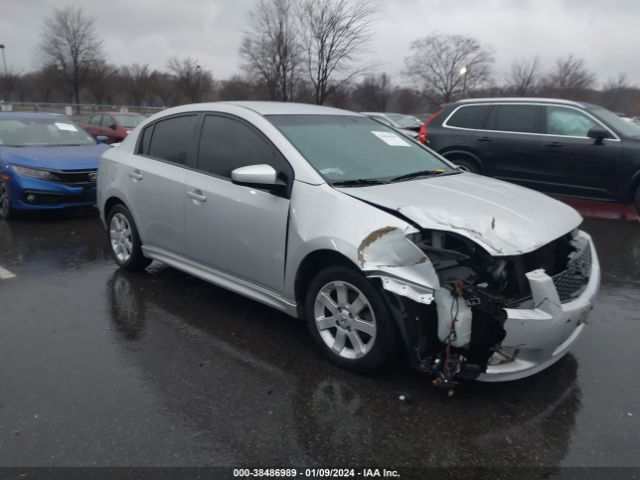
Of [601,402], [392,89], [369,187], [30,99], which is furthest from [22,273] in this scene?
[30,99]

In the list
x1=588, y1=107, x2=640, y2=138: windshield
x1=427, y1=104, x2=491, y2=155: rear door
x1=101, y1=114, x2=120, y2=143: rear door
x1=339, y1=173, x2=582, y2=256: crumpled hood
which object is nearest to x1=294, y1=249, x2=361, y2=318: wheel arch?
x1=339, y1=173, x2=582, y2=256: crumpled hood

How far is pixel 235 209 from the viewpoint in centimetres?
374

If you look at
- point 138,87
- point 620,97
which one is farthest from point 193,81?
point 620,97

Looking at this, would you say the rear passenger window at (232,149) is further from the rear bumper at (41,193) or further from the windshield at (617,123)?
the windshield at (617,123)

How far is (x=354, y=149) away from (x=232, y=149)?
97 centimetres

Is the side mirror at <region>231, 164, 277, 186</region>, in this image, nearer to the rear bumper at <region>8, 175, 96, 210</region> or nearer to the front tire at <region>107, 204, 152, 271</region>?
the front tire at <region>107, 204, 152, 271</region>

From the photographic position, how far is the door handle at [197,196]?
399cm

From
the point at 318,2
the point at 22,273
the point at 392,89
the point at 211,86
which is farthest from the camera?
the point at 392,89

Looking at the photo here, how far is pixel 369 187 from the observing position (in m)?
3.45

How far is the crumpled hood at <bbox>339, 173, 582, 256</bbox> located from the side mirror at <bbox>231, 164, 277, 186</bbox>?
0.49 meters

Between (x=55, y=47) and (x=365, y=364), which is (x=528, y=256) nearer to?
(x=365, y=364)

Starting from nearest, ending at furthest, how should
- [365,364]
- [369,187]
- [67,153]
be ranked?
[365,364]
[369,187]
[67,153]

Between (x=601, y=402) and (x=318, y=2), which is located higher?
(x=318, y=2)

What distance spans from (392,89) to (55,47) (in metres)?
35.8
